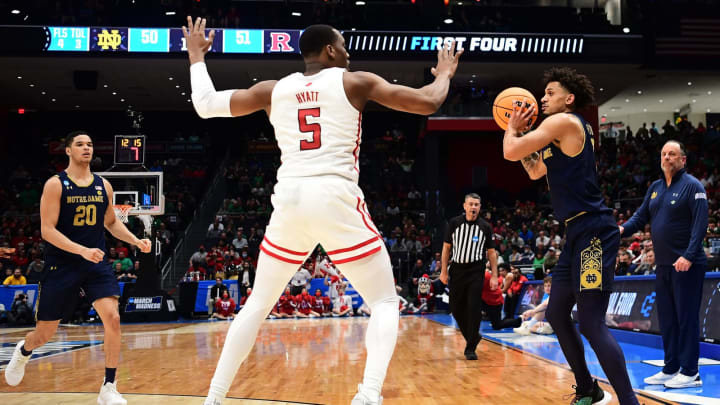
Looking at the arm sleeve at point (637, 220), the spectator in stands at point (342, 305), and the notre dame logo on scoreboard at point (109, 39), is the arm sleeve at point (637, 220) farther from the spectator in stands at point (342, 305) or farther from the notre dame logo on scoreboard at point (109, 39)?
the notre dame logo on scoreboard at point (109, 39)

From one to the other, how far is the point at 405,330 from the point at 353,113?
382 inches

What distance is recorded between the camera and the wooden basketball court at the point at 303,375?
5.14 meters

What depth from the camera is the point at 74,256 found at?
5250mm

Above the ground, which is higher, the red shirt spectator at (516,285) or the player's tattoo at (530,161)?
the player's tattoo at (530,161)

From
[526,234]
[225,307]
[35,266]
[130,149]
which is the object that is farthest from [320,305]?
[35,266]

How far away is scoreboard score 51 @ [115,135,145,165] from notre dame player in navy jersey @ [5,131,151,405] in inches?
602

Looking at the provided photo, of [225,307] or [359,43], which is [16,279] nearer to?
[225,307]

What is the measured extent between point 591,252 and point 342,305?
15.5m

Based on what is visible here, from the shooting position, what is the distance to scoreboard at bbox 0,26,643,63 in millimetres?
22844

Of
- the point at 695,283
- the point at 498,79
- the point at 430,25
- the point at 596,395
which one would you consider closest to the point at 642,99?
the point at 498,79

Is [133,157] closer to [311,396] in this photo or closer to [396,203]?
[396,203]

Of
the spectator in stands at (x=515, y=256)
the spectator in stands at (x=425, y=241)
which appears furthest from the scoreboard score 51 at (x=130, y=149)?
the spectator in stands at (x=515, y=256)

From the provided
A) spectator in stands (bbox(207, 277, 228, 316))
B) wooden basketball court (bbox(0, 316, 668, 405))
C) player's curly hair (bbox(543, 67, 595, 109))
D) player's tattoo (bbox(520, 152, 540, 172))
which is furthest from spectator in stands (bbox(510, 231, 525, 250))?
player's curly hair (bbox(543, 67, 595, 109))

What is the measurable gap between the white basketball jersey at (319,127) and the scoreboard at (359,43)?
66.6ft
